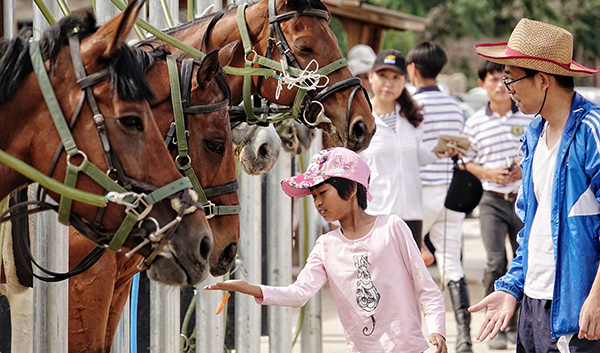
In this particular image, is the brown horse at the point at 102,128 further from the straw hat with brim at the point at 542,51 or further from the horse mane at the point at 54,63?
the straw hat with brim at the point at 542,51

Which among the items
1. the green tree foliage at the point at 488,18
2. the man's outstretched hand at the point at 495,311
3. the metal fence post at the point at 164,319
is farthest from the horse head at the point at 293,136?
the green tree foliage at the point at 488,18

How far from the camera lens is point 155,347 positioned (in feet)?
14.9

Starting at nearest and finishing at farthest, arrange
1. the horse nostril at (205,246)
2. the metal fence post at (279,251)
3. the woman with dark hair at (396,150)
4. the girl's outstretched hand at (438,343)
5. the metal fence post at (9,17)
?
the horse nostril at (205,246), the girl's outstretched hand at (438,343), the metal fence post at (9,17), the metal fence post at (279,251), the woman with dark hair at (396,150)

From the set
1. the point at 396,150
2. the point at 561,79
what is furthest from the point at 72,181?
the point at 396,150

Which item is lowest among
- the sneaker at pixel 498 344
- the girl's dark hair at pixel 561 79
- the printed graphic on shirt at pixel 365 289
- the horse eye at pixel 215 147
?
the sneaker at pixel 498 344

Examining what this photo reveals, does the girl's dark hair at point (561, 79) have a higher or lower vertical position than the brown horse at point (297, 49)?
lower

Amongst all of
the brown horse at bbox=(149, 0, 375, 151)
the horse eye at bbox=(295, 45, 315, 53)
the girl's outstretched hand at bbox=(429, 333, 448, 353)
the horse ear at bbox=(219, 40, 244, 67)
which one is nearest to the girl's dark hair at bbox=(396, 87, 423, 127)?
the brown horse at bbox=(149, 0, 375, 151)

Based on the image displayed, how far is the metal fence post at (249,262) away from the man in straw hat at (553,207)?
6.12 feet

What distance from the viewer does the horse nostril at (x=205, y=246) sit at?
9.18 ft

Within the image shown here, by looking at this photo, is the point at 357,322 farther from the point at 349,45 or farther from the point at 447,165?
the point at 349,45

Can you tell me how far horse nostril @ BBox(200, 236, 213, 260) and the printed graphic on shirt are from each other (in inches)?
41.5

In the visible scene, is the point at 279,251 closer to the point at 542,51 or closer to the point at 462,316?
the point at 462,316

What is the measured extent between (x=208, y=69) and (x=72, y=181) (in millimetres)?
1152

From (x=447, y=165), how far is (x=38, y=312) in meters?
4.23
